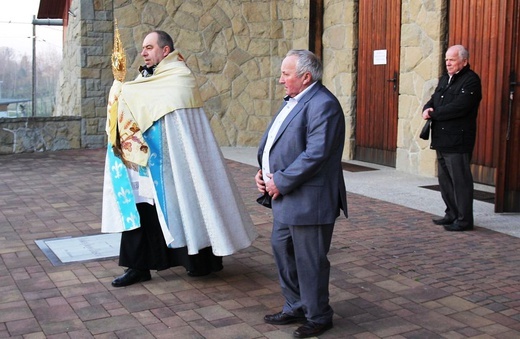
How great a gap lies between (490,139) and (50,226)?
4989mm

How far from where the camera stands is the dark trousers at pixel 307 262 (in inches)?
154

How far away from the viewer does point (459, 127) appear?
641 centimetres

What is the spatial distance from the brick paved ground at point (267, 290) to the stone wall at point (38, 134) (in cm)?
531

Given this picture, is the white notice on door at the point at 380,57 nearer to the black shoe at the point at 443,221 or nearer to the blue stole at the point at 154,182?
the black shoe at the point at 443,221

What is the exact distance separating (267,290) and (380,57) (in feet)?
20.8

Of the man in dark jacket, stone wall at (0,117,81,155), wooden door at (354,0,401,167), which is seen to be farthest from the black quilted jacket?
stone wall at (0,117,81,155)

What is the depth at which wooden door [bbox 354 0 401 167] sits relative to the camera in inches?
404

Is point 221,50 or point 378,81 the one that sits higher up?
point 221,50

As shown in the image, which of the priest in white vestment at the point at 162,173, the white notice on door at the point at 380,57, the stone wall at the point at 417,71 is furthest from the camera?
the white notice on door at the point at 380,57

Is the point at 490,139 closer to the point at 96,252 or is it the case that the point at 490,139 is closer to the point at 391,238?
the point at 391,238

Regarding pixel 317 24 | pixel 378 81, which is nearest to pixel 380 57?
pixel 378 81

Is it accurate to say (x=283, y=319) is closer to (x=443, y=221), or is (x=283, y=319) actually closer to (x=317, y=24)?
(x=443, y=221)

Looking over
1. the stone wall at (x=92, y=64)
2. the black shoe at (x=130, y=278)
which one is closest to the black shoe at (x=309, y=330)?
the black shoe at (x=130, y=278)

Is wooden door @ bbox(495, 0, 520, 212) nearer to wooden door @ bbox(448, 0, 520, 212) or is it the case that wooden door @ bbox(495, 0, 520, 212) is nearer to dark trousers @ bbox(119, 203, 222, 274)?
wooden door @ bbox(448, 0, 520, 212)
